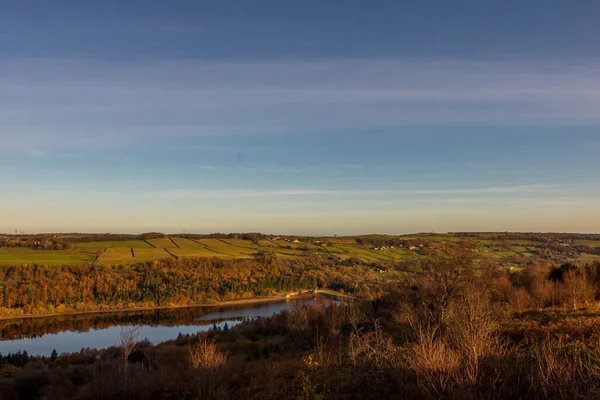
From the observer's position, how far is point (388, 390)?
30.9 feet

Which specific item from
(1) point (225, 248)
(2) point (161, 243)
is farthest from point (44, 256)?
(1) point (225, 248)

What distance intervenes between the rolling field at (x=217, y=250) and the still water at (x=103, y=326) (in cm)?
2140

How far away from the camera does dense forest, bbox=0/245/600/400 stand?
23.7 feet

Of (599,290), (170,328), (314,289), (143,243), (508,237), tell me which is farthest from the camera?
(143,243)

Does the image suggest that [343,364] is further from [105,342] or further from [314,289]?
[314,289]

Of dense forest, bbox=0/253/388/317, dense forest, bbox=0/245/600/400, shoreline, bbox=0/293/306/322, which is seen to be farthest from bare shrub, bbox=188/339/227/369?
shoreline, bbox=0/293/306/322

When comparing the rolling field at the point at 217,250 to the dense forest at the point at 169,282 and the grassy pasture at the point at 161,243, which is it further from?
the dense forest at the point at 169,282

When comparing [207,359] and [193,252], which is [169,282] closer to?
[193,252]

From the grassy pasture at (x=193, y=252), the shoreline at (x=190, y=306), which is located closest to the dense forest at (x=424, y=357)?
the shoreline at (x=190, y=306)

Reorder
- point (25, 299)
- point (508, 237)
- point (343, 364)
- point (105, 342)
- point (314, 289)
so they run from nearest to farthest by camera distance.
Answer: point (343, 364) < point (105, 342) < point (25, 299) < point (314, 289) < point (508, 237)

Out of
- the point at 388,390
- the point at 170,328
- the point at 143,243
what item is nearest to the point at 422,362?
the point at 388,390

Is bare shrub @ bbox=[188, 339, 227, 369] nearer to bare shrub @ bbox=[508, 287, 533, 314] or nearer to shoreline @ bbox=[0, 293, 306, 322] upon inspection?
bare shrub @ bbox=[508, 287, 533, 314]

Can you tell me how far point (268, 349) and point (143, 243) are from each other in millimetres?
116575

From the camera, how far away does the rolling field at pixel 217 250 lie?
103m
